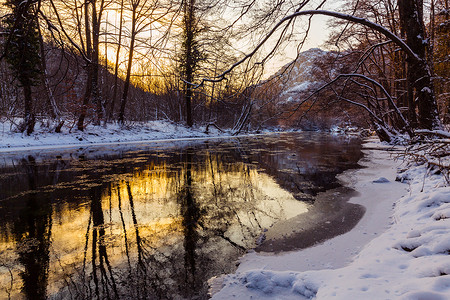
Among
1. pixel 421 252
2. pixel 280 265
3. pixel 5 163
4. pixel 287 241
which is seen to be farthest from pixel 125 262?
pixel 5 163

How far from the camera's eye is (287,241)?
12.0 ft

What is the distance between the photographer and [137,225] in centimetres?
421

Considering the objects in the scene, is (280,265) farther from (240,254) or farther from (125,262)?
(125,262)

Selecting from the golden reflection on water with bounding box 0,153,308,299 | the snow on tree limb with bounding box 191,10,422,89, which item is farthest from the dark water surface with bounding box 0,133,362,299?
the snow on tree limb with bounding box 191,10,422,89

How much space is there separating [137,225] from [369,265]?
359cm

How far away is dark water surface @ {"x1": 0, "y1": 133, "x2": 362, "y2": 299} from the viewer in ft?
8.81

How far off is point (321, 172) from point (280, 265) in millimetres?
6725

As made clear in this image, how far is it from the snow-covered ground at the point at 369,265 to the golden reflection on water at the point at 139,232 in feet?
1.97

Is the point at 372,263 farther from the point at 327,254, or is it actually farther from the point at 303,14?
the point at 303,14

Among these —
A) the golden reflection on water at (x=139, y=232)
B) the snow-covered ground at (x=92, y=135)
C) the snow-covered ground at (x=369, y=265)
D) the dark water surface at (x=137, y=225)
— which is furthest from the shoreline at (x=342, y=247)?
the snow-covered ground at (x=92, y=135)

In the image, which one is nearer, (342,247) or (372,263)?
(372,263)

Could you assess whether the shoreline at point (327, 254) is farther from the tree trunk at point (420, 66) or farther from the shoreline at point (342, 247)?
the tree trunk at point (420, 66)

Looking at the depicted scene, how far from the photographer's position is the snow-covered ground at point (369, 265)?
1997mm

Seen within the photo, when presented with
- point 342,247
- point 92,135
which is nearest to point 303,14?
point 342,247
